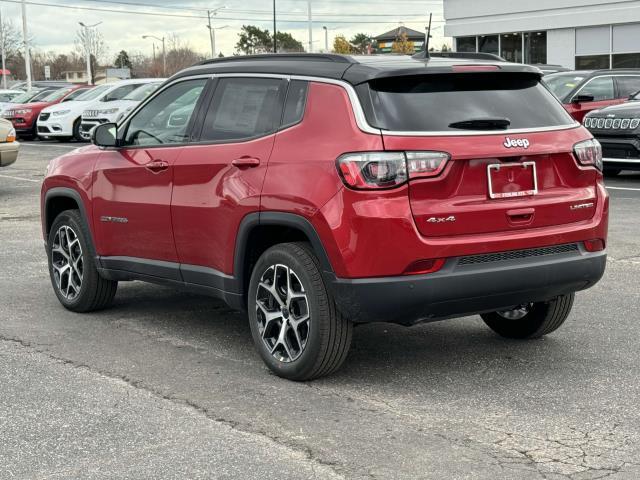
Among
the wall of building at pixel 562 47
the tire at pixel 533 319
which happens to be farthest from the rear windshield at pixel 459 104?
the wall of building at pixel 562 47

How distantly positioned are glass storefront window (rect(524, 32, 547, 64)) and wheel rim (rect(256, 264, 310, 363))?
3869cm

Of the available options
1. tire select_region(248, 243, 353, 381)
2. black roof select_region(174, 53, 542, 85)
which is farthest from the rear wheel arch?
black roof select_region(174, 53, 542, 85)

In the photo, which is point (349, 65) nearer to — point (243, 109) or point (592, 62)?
point (243, 109)

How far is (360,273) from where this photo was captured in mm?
5059

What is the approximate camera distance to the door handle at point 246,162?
559 cm

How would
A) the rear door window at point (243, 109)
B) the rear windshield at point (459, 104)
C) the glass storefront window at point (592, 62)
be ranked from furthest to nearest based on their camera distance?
the glass storefront window at point (592, 62) < the rear door window at point (243, 109) < the rear windshield at point (459, 104)

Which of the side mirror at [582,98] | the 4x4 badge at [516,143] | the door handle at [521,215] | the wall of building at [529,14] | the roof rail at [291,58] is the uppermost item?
the wall of building at [529,14]

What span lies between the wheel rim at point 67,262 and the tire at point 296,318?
2.03 metres

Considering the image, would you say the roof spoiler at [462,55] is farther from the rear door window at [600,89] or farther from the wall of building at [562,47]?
the wall of building at [562,47]

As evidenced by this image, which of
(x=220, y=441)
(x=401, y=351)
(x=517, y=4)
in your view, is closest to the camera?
(x=220, y=441)

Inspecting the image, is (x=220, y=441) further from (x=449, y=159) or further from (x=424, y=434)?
(x=449, y=159)

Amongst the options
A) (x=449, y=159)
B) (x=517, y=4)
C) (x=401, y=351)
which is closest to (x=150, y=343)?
(x=401, y=351)

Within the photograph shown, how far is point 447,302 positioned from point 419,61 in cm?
132

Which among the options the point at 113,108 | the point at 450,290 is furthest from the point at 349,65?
the point at 113,108
